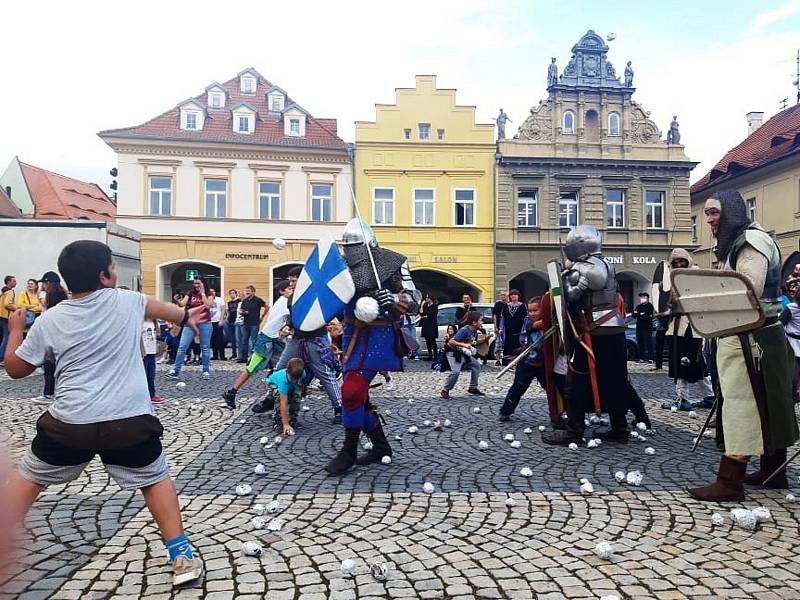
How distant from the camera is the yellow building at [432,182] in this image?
1098 inches

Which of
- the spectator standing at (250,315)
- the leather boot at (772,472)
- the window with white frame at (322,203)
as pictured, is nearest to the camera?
the leather boot at (772,472)

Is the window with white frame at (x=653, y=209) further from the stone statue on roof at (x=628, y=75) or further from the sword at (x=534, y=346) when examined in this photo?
the sword at (x=534, y=346)

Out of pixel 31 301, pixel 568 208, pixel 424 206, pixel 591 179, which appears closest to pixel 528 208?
pixel 568 208

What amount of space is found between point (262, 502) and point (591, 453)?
2.88 m

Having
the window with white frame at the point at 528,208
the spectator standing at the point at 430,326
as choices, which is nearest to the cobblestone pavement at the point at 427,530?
the spectator standing at the point at 430,326

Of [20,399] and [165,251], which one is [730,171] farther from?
[20,399]

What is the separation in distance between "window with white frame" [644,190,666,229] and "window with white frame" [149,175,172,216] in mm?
20759

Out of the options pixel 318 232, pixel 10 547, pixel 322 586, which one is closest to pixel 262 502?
pixel 322 586

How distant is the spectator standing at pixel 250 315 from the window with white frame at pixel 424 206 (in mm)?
14651

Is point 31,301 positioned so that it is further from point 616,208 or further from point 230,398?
point 616,208

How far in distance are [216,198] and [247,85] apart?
23.1 ft

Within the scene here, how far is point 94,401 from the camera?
9.37ft

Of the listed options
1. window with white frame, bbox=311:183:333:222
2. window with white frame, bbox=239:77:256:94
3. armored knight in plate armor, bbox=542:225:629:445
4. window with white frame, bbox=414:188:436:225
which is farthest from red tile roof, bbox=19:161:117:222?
armored knight in plate armor, bbox=542:225:629:445

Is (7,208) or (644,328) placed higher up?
(7,208)
